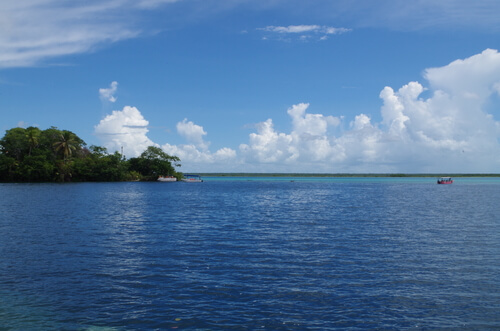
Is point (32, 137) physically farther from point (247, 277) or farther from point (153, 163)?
point (247, 277)

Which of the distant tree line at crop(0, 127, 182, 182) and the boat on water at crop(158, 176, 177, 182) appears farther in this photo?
the boat on water at crop(158, 176, 177, 182)

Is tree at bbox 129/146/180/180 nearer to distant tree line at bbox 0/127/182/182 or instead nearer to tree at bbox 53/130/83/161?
distant tree line at bbox 0/127/182/182

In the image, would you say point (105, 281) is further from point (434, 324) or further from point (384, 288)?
point (434, 324)

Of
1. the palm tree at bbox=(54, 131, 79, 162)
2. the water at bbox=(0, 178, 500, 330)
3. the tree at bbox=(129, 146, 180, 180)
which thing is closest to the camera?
the water at bbox=(0, 178, 500, 330)

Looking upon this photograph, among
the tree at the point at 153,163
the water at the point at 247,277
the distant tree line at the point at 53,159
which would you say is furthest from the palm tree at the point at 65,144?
the water at the point at 247,277

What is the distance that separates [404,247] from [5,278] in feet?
77.3

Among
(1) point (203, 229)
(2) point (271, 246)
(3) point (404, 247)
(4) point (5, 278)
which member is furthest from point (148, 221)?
(3) point (404, 247)

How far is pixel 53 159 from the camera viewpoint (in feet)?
445

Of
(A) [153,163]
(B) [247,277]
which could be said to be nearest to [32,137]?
(A) [153,163]

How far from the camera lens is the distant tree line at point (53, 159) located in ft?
416

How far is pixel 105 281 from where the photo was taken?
17797 millimetres

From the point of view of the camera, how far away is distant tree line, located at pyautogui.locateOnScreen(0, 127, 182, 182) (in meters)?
127

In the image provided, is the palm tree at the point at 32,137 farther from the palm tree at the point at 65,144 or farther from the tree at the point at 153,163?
the tree at the point at 153,163

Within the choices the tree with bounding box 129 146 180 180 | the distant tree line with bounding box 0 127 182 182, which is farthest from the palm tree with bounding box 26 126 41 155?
the tree with bounding box 129 146 180 180
